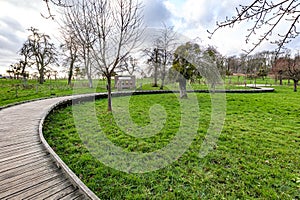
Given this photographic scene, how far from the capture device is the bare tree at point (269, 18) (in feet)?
6.30

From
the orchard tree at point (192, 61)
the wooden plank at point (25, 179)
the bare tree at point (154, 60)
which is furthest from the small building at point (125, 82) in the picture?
the wooden plank at point (25, 179)

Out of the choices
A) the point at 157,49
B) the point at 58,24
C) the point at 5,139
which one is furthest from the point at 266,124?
the point at 157,49

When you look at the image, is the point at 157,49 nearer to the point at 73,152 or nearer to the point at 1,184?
the point at 73,152

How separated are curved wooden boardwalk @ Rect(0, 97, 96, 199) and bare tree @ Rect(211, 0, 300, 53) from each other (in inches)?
119

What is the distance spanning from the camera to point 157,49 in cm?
2242

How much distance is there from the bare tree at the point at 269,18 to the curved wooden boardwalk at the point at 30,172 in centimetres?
303

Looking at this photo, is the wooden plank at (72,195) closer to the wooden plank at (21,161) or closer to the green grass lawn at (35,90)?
the wooden plank at (21,161)

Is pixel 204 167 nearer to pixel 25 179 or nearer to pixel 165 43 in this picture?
pixel 25 179

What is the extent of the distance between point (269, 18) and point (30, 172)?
4.30m

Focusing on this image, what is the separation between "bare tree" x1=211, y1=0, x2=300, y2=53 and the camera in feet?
6.30

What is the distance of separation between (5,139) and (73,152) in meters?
1.89

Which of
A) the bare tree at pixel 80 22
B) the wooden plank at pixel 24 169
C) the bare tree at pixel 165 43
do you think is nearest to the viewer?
the wooden plank at pixel 24 169

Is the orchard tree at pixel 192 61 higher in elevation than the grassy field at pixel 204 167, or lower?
higher

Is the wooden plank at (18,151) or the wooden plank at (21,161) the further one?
the wooden plank at (18,151)
